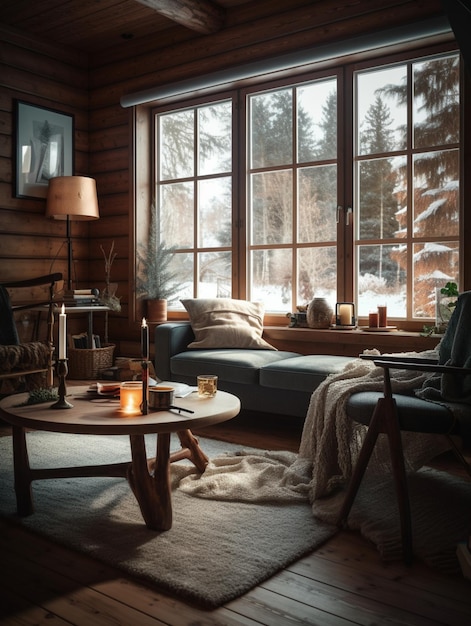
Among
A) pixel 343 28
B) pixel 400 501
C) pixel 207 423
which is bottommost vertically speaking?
pixel 400 501

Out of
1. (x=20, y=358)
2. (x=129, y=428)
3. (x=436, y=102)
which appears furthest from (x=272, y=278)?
(x=129, y=428)

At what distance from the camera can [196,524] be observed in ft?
6.66

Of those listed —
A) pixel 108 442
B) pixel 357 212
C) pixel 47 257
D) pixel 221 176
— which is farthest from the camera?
pixel 47 257

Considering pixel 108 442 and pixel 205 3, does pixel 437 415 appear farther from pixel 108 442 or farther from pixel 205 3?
pixel 205 3

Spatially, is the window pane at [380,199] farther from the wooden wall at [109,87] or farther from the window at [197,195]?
the window at [197,195]

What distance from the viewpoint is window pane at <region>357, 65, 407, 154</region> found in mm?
3677

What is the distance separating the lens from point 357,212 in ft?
12.7

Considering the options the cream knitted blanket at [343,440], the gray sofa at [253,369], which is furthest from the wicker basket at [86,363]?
the cream knitted blanket at [343,440]

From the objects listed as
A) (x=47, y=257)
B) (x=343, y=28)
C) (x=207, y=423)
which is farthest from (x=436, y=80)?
(x=47, y=257)

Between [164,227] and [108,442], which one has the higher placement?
[164,227]

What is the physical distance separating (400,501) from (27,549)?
3.85 ft

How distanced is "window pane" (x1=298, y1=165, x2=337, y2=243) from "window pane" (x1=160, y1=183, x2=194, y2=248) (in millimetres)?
1011

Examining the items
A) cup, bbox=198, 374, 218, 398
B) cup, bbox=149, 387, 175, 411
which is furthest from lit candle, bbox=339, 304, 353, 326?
cup, bbox=149, 387, 175, 411

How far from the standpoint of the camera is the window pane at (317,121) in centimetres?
395
